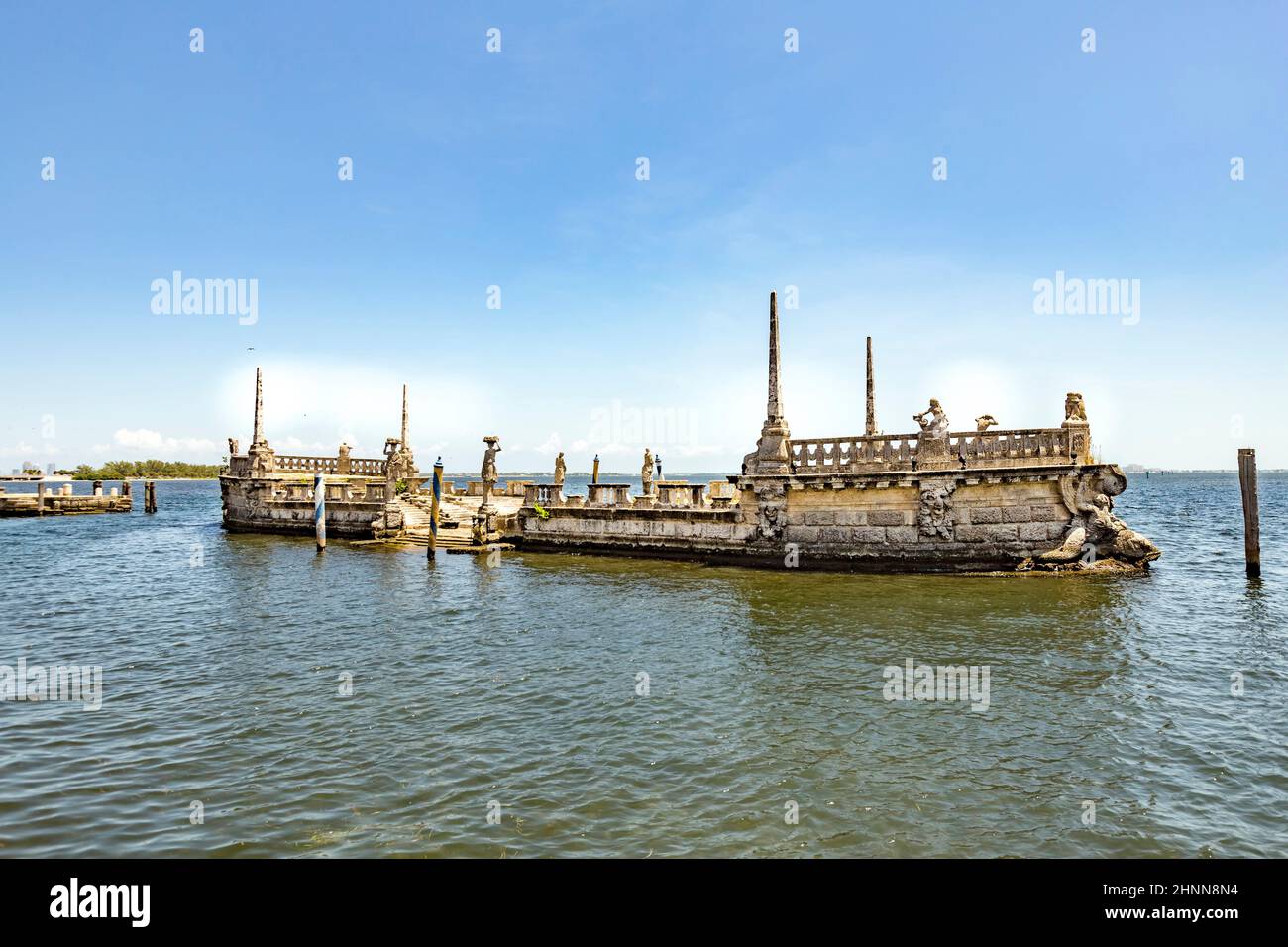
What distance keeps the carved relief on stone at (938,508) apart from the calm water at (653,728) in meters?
2.79

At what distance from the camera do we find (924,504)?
20.7 metres

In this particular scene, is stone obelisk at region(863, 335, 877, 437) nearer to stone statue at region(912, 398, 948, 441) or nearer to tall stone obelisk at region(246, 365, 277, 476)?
stone statue at region(912, 398, 948, 441)

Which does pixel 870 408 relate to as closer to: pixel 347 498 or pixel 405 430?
pixel 347 498

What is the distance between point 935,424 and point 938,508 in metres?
2.60

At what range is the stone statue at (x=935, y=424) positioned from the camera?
67.5ft

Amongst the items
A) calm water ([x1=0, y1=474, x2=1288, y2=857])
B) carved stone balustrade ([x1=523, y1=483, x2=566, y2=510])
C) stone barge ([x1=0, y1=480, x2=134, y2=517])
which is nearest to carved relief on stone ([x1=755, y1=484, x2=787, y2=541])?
calm water ([x1=0, y1=474, x2=1288, y2=857])

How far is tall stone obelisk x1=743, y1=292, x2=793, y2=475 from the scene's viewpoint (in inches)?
877

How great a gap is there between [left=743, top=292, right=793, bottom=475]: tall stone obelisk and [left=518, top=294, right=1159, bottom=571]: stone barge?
0.12 ft

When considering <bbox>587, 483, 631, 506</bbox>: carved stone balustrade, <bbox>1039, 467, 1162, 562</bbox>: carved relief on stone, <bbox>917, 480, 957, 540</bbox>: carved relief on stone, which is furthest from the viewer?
<bbox>587, 483, 631, 506</bbox>: carved stone balustrade

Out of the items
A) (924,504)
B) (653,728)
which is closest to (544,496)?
(924,504)

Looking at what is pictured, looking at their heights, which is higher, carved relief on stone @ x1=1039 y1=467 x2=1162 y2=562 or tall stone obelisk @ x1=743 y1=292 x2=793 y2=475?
tall stone obelisk @ x1=743 y1=292 x2=793 y2=475
